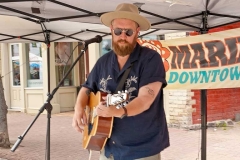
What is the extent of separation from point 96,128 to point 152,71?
0.55m

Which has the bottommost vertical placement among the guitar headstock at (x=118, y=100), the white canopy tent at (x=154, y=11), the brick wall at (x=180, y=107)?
the brick wall at (x=180, y=107)

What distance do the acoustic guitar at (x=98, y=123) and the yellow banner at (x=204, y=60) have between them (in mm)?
1900

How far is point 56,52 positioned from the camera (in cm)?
1143

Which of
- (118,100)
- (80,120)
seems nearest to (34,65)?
(80,120)

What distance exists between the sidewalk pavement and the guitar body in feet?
10.9

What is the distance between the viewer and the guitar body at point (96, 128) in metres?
→ 2.43

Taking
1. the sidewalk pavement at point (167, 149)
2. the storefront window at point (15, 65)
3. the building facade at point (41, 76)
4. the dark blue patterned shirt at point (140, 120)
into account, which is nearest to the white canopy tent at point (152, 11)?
the dark blue patterned shirt at point (140, 120)

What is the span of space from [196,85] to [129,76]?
197cm

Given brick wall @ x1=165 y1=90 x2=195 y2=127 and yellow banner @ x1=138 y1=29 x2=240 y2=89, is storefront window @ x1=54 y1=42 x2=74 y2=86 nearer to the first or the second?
brick wall @ x1=165 y1=90 x2=195 y2=127

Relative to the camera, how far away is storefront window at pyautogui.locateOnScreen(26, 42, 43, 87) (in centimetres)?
1163

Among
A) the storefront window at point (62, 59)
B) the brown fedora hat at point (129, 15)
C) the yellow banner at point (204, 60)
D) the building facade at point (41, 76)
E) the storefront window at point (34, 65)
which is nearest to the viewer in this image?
the brown fedora hat at point (129, 15)

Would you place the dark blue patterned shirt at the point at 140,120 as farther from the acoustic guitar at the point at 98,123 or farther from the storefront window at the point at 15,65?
the storefront window at the point at 15,65

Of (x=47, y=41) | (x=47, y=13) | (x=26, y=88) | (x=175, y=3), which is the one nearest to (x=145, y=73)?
(x=175, y=3)

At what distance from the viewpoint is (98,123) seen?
2418 mm
